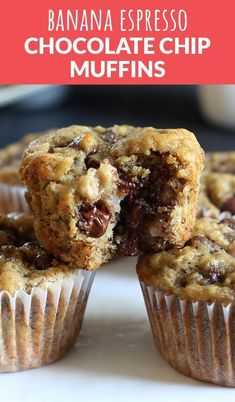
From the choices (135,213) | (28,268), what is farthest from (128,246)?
(28,268)

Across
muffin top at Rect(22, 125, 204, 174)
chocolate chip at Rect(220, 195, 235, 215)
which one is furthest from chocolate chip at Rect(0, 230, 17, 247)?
chocolate chip at Rect(220, 195, 235, 215)

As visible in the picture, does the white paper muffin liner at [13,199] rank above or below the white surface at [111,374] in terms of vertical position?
above

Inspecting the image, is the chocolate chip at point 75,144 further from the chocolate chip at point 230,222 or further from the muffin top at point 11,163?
the muffin top at point 11,163

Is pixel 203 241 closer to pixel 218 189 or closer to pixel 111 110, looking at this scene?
pixel 218 189

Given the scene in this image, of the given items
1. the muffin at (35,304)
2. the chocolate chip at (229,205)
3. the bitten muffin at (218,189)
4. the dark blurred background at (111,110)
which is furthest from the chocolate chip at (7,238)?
the dark blurred background at (111,110)

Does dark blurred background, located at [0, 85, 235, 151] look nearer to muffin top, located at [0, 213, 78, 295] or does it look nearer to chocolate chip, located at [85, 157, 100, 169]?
muffin top, located at [0, 213, 78, 295]

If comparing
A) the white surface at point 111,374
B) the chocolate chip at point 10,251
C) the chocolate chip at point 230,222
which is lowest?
the white surface at point 111,374
